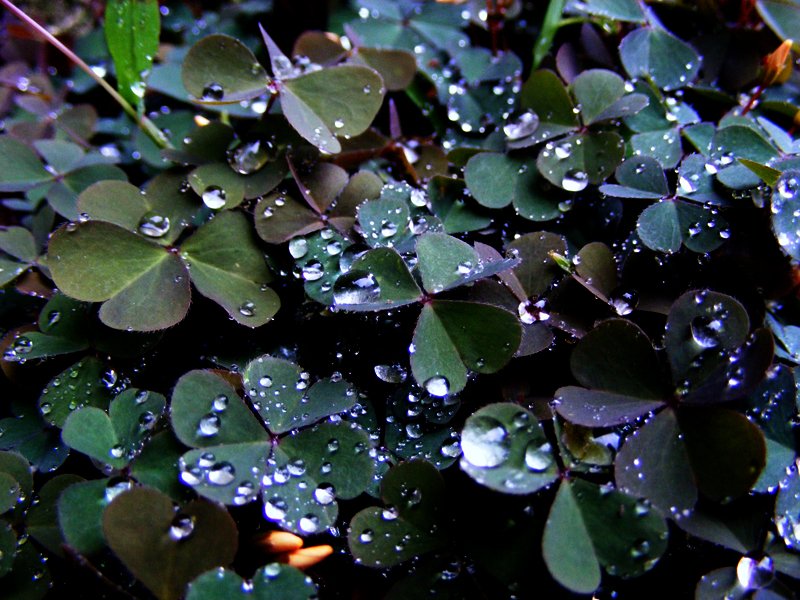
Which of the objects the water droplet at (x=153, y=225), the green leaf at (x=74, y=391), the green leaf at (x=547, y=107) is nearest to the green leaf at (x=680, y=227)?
the green leaf at (x=547, y=107)

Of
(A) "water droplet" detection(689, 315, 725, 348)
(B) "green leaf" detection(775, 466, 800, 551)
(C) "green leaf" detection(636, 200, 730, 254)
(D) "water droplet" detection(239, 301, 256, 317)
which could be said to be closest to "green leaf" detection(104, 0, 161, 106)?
(D) "water droplet" detection(239, 301, 256, 317)

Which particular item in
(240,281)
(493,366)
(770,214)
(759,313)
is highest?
(770,214)

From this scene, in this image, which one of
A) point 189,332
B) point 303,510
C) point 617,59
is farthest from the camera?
point 617,59

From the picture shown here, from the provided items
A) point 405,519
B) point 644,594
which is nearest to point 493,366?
point 405,519

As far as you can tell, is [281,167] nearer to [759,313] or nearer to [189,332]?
[189,332]

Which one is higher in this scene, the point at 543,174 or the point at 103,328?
the point at 543,174

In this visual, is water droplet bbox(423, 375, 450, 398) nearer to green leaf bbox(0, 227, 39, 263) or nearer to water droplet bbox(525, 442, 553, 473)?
water droplet bbox(525, 442, 553, 473)

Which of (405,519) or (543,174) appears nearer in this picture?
(405,519)

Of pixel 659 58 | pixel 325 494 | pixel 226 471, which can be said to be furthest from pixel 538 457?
pixel 659 58
